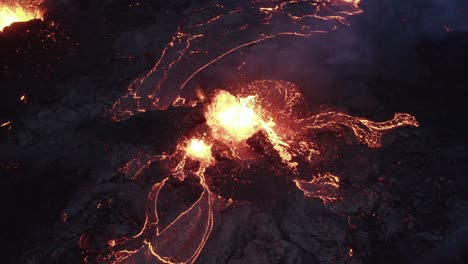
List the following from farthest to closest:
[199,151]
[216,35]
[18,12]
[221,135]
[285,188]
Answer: [18,12], [216,35], [221,135], [199,151], [285,188]

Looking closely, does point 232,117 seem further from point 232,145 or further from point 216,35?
point 216,35

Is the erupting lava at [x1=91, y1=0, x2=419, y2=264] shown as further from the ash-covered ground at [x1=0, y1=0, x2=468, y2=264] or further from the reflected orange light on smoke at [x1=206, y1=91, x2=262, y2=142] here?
the ash-covered ground at [x1=0, y1=0, x2=468, y2=264]

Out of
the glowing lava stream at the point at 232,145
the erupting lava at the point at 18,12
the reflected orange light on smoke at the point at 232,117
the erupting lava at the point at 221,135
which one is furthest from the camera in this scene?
the erupting lava at the point at 18,12

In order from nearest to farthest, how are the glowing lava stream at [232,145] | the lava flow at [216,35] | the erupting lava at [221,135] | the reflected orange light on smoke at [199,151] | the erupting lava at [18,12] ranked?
the glowing lava stream at [232,145] → the erupting lava at [221,135] → the reflected orange light on smoke at [199,151] → the lava flow at [216,35] → the erupting lava at [18,12]

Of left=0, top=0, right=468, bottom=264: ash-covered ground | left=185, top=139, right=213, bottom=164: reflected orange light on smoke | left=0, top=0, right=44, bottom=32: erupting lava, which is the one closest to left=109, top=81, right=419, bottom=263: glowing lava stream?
left=185, top=139, right=213, bottom=164: reflected orange light on smoke

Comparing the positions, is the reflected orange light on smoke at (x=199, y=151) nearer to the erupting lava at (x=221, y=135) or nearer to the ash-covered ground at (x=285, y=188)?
the erupting lava at (x=221, y=135)

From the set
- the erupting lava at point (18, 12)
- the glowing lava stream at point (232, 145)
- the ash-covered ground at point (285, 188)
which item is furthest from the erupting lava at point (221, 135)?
the erupting lava at point (18, 12)

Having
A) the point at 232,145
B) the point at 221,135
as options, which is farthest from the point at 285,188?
the point at 221,135
